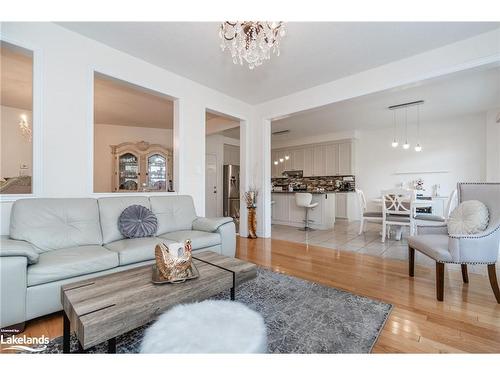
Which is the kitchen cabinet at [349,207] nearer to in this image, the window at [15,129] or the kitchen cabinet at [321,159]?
the kitchen cabinet at [321,159]

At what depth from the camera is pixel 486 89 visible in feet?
12.7

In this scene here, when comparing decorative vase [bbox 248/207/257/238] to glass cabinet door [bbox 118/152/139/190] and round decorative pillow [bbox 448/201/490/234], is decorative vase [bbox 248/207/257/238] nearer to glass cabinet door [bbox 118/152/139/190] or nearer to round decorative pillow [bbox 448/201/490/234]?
round decorative pillow [bbox 448/201/490/234]

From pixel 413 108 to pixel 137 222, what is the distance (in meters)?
5.73

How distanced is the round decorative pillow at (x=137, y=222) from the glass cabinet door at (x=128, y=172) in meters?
3.75

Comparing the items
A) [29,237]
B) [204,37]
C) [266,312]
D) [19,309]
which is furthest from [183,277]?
[204,37]

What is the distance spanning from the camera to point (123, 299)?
46.3 inches

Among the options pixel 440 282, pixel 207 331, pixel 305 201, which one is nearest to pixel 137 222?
pixel 207 331

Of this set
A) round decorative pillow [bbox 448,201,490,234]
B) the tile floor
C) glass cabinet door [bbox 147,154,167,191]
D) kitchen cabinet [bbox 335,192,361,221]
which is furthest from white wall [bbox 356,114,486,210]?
glass cabinet door [bbox 147,154,167,191]

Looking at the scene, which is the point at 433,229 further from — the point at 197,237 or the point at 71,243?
the point at 71,243

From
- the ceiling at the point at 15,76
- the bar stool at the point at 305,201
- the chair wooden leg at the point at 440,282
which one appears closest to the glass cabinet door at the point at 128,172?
the ceiling at the point at 15,76

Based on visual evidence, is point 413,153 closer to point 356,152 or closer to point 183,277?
point 356,152

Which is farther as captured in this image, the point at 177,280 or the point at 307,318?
the point at 307,318

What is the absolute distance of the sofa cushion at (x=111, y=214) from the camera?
2.36 m
